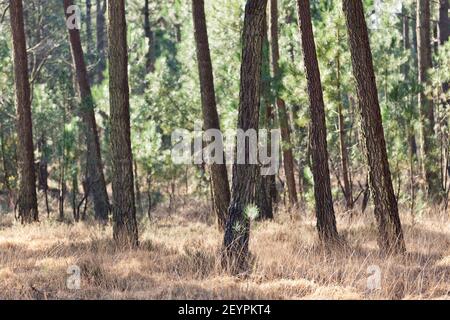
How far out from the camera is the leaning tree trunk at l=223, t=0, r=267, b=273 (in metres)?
6.81

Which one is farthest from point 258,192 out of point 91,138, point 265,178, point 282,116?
point 91,138

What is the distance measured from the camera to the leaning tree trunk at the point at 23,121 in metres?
12.1

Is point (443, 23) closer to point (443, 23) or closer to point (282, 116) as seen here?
point (443, 23)

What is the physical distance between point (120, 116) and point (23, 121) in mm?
4447

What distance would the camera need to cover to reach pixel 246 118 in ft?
22.5

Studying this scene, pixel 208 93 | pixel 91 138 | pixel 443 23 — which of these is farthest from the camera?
pixel 443 23

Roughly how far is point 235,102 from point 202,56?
298cm

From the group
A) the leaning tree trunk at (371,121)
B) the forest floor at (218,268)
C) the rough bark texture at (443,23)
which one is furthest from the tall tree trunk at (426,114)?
the leaning tree trunk at (371,121)

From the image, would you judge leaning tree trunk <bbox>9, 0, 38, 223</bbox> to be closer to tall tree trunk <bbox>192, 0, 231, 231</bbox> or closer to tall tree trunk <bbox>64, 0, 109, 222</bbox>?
tall tree trunk <bbox>64, 0, 109, 222</bbox>

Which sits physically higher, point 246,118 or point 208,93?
point 208,93

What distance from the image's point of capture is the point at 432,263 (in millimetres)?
7070

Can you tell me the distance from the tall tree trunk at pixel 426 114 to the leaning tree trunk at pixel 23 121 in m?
7.64
